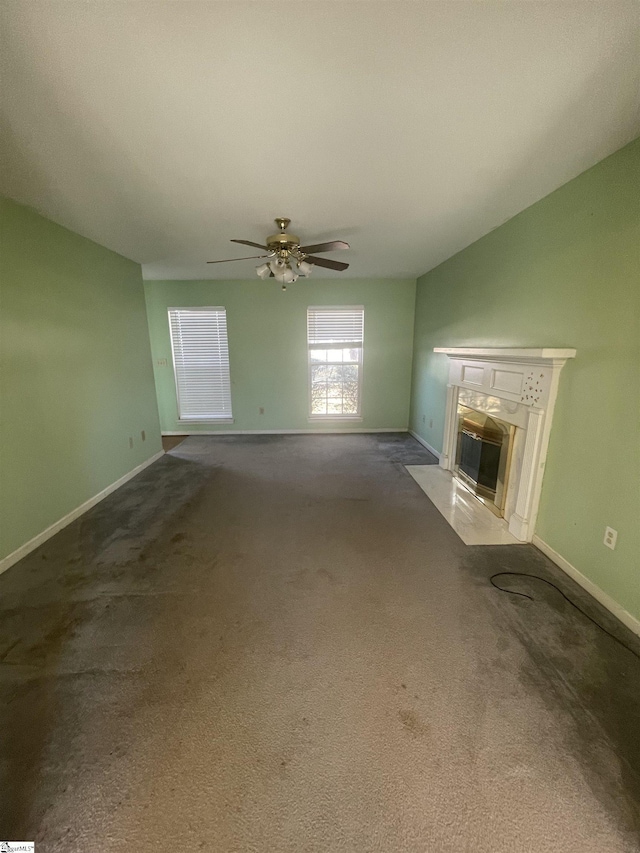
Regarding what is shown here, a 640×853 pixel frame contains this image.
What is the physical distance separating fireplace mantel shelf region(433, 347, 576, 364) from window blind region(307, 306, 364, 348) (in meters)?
2.14

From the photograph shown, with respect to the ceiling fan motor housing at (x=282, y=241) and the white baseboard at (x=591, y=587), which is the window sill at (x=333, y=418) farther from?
the white baseboard at (x=591, y=587)

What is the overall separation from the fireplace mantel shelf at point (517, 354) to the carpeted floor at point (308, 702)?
1.43m

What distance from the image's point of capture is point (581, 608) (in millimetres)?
1858

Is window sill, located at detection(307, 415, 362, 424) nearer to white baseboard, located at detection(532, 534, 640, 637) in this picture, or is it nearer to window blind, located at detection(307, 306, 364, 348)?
window blind, located at detection(307, 306, 364, 348)

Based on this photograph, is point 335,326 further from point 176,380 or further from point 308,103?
point 308,103

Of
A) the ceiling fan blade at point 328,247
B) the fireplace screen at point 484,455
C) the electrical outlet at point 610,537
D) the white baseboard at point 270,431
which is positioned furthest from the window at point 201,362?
the electrical outlet at point 610,537

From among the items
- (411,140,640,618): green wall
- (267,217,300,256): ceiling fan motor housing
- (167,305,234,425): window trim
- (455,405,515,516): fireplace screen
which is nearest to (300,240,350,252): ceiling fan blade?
(267,217,300,256): ceiling fan motor housing

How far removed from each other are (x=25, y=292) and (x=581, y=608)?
14.1 ft

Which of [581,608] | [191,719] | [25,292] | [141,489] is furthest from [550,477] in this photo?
[25,292]

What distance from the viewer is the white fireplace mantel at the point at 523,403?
225 centimetres

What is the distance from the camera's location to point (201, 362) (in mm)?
5371

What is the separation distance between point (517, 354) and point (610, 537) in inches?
51.8

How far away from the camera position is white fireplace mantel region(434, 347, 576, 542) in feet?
7.38

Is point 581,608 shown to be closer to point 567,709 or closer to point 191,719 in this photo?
point 567,709
